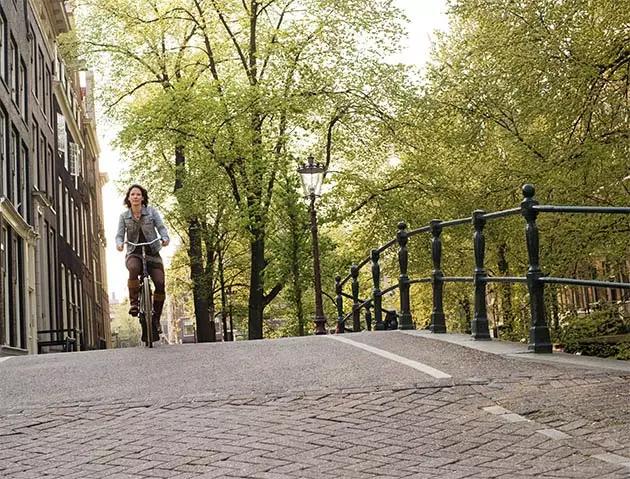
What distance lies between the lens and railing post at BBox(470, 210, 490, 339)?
964cm

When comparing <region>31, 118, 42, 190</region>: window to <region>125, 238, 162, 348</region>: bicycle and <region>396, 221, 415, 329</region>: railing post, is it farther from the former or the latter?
<region>396, 221, 415, 329</region>: railing post

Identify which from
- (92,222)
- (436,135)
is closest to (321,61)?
(436,135)

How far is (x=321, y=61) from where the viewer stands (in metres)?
32.1

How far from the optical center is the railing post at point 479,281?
9.64 m

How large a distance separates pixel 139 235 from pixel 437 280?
3.64 m

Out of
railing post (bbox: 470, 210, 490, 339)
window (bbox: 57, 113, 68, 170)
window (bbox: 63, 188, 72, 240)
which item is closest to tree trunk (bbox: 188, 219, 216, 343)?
window (bbox: 63, 188, 72, 240)

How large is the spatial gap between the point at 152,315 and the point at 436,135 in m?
19.4

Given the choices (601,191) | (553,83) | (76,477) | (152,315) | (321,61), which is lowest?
(76,477)

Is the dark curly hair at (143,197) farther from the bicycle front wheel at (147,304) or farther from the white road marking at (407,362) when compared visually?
the white road marking at (407,362)

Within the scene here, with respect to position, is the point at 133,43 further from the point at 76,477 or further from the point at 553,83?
the point at 76,477

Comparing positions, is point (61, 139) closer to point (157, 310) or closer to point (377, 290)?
point (377, 290)

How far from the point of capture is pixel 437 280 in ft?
37.9

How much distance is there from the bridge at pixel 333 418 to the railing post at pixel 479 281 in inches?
31.3

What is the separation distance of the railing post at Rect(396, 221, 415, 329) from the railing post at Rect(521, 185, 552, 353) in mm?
4236
